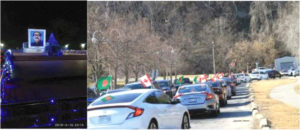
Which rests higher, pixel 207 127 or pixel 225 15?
pixel 225 15

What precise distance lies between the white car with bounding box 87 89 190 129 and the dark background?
190 cm

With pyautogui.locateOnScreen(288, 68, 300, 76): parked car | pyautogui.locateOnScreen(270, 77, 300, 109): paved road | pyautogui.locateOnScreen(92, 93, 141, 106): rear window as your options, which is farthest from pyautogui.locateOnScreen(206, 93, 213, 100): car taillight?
pyautogui.locateOnScreen(288, 68, 300, 76): parked car

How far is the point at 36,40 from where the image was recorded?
9.88m

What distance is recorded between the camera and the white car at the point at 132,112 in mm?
9008

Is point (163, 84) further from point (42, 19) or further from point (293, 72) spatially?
point (293, 72)

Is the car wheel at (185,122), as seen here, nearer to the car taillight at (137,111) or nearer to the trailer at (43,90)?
the car taillight at (137,111)

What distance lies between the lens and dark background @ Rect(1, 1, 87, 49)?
9898 millimetres

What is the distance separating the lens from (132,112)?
9.02 m

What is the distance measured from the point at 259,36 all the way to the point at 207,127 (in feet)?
304

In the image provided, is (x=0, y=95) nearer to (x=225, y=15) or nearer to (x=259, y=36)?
(x=259, y=36)

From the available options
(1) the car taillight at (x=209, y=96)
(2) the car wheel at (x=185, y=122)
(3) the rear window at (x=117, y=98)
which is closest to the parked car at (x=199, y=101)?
(1) the car taillight at (x=209, y=96)

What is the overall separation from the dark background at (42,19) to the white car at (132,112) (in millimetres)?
1903

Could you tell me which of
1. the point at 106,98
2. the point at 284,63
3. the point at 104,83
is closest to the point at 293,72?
the point at 284,63

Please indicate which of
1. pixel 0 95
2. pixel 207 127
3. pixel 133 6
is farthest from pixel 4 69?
pixel 133 6
